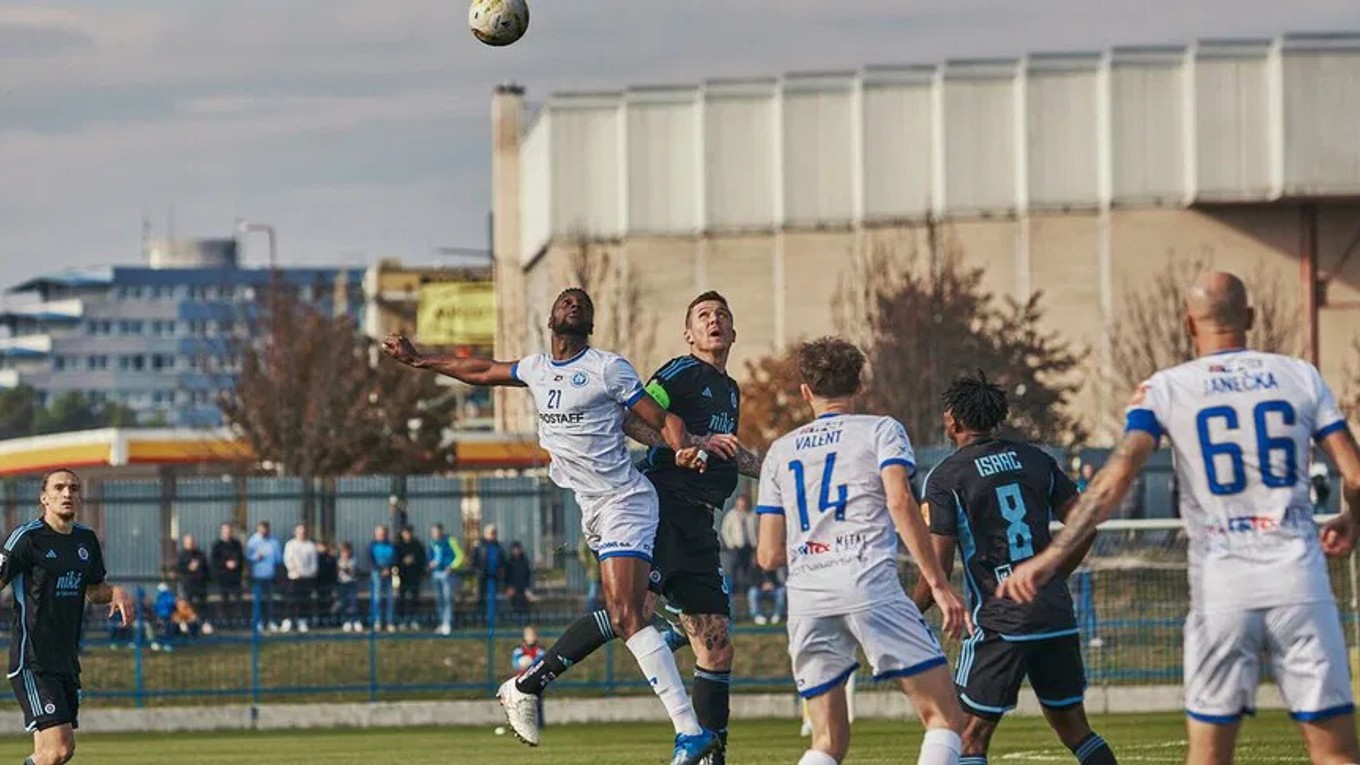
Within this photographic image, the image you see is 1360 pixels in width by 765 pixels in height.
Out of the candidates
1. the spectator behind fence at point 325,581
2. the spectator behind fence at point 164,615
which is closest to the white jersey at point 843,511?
the spectator behind fence at point 164,615

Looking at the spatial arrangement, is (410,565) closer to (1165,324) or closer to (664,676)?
(664,676)

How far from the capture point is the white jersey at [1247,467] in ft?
30.8

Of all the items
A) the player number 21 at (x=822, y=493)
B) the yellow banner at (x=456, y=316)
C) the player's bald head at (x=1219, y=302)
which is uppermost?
the yellow banner at (x=456, y=316)

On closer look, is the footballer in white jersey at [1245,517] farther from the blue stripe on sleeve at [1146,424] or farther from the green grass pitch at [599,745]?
the green grass pitch at [599,745]

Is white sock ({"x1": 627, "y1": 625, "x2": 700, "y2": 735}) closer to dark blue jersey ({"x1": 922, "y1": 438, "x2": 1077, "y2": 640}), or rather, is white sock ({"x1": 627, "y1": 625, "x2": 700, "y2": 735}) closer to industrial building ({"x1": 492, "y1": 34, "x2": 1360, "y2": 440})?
dark blue jersey ({"x1": 922, "y1": 438, "x2": 1077, "y2": 640})

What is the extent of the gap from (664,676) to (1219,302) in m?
4.79

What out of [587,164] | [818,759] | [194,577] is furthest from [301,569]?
[587,164]

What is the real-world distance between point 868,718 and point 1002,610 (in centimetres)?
1672

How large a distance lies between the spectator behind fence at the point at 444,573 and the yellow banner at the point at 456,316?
49.9m

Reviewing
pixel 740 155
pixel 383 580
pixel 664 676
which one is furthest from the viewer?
pixel 740 155

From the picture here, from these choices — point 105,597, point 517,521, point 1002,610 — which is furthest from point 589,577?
point 1002,610

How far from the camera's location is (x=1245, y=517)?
9438mm

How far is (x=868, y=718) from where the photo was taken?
93.8ft

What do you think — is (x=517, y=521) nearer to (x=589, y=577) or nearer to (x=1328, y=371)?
(x=589, y=577)
